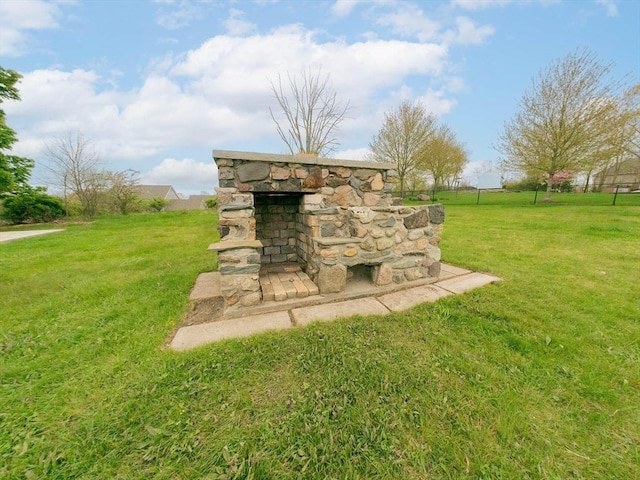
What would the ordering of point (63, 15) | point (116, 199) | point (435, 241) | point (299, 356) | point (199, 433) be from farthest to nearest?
point (116, 199) < point (63, 15) < point (435, 241) < point (299, 356) < point (199, 433)

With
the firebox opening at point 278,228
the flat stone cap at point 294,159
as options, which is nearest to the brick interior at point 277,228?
the firebox opening at point 278,228

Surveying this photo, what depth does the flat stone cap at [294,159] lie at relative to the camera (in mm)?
2680

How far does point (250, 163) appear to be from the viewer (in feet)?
9.14

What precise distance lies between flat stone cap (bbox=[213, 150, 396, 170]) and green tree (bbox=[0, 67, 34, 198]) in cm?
1261

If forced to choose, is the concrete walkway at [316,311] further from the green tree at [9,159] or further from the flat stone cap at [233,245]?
the green tree at [9,159]

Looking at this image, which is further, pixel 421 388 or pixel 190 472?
pixel 421 388

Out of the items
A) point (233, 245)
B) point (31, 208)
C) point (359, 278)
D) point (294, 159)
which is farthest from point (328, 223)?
point (31, 208)

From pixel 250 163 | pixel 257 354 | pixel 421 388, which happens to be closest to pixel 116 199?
pixel 250 163

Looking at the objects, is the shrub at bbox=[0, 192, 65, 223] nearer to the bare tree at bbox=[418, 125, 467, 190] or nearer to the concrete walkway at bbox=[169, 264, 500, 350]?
the concrete walkway at bbox=[169, 264, 500, 350]

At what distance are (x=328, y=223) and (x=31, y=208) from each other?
18641 mm

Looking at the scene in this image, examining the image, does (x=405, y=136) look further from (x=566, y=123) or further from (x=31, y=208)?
(x=31, y=208)

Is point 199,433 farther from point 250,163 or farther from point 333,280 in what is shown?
point 250,163

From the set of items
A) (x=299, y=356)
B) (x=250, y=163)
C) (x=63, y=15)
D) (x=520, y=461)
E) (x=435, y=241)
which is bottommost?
(x=520, y=461)

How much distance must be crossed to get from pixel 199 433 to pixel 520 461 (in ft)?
5.68
